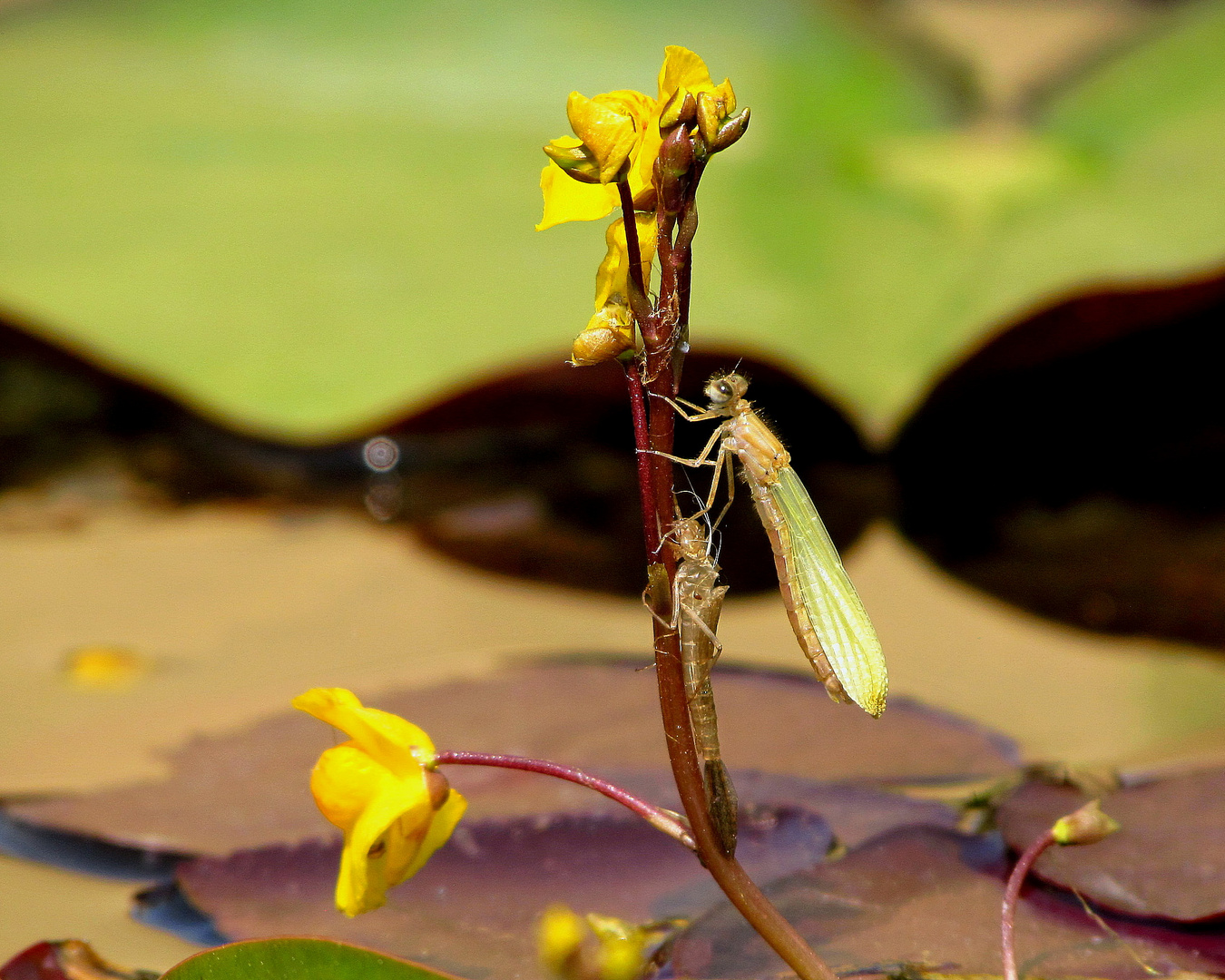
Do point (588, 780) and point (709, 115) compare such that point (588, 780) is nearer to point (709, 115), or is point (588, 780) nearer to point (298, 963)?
point (298, 963)

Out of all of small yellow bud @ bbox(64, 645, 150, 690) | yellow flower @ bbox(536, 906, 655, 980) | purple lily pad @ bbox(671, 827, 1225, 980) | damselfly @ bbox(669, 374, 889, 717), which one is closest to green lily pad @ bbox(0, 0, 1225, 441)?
small yellow bud @ bbox(64, 645, 150, 690)

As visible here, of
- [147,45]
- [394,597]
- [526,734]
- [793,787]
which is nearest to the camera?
[793,787]

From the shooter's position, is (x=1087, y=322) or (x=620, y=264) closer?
(x=620, y=264)

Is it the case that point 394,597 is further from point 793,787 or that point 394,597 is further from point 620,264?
point 620,264

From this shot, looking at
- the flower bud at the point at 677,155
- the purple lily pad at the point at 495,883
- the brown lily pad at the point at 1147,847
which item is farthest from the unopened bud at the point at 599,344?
the brown lily pad at the point at 1147,847

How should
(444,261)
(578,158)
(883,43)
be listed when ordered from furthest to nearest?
(883,43) → (444,261) → (578,158)

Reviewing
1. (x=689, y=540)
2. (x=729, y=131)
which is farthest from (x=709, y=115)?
(x=689, y=540)

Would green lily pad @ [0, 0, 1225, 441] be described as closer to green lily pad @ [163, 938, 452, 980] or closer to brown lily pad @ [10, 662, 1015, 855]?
brown lily pad @ [10, 662, 1015, 855]

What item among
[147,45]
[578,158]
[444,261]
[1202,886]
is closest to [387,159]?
[444,261]
